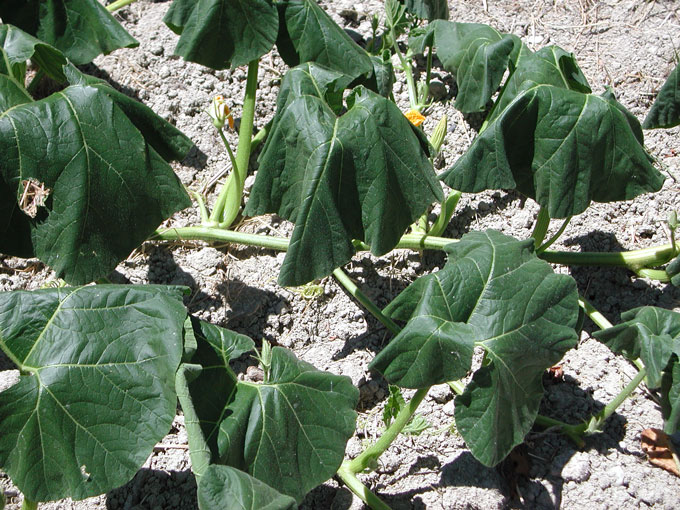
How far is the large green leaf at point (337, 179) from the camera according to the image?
7.43 feet

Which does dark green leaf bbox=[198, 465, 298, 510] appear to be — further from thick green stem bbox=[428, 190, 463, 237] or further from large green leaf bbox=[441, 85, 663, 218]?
thick green stem bbox=[428, 190, 463, 237]

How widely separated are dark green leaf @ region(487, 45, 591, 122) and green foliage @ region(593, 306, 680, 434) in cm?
83

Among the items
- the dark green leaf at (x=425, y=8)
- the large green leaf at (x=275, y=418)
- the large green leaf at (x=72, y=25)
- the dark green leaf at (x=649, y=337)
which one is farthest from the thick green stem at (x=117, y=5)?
the dark green leaf at (x=649, y=337)

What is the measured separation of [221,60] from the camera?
8.97ft

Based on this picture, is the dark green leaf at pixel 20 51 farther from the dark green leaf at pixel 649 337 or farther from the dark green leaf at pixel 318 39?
the dark green leaf at pixel 649 337

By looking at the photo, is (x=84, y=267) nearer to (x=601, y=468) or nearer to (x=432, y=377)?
(x=432, y=377)

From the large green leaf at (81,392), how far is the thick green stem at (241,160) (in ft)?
3.05

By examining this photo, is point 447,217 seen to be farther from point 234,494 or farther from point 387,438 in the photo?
point 234,494

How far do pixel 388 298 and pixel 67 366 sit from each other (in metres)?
1.33

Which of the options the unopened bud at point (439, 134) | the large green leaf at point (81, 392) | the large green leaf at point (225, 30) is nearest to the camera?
the large green leaf at point (81, 392)

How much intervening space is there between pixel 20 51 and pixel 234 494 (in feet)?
5.33

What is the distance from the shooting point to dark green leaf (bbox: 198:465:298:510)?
165 cm

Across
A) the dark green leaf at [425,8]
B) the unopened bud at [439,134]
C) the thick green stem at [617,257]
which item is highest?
the dark green leaf at [425,8]

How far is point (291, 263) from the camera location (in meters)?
2.23
